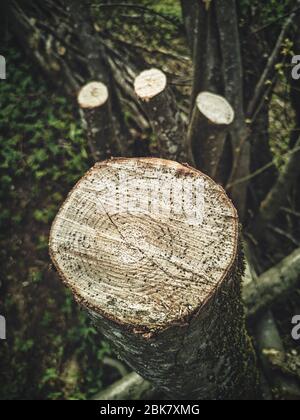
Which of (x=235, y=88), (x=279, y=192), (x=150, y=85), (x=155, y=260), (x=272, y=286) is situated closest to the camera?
(x=155, y=260)

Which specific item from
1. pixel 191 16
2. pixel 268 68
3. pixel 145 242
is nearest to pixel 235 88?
pixel 268 68

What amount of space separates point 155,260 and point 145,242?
9 centimetres

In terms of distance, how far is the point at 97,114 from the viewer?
275cm

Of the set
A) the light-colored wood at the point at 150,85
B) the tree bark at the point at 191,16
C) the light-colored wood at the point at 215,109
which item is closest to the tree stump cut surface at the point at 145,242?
the light-colored wood at the point at 150,85

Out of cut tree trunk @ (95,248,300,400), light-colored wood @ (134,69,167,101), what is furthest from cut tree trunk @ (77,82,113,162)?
cut tree trunk @ (95,248,300,400)

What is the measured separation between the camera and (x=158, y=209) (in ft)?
5.13

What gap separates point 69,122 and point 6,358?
229cm

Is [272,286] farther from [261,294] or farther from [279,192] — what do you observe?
[279,192]

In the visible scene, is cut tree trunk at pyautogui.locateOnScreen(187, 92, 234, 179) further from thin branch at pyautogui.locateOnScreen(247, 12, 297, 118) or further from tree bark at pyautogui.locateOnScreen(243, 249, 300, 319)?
tree bark at pyautogui.locateOnScreen(243, 249, 300, 319)

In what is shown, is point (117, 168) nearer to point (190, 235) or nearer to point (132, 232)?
point (132, 232)

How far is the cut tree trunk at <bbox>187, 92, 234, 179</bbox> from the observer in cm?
253

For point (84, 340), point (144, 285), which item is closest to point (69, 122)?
point (84, 340)

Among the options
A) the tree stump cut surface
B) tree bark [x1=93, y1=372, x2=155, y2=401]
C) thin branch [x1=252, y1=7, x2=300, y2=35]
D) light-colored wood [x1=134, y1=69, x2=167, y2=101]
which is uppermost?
thin branch [x1=252, y1=7, x2=300, y2=35]

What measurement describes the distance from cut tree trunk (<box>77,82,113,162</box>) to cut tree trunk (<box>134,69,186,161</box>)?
39cm
